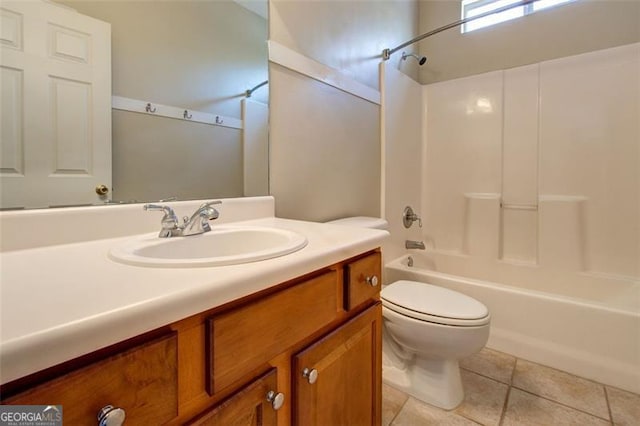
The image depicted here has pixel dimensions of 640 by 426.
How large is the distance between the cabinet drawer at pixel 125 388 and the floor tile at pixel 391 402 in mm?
1119

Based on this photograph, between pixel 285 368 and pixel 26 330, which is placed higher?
pixel 26 330

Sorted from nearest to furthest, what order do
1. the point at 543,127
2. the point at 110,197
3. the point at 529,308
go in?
the point at 110,197 → the point at 529,308 → the point at 543,127

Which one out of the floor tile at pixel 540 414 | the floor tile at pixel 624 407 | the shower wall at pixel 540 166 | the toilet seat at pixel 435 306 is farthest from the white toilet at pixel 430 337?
the shower wall at pixel 540 166

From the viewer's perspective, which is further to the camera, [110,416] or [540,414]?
[540,414]

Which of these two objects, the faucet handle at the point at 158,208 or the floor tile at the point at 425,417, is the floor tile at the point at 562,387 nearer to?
the floor tile at the point at 425,417

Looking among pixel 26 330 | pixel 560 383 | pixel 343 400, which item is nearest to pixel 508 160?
pixel 560 383

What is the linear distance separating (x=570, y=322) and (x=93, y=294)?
1916mm

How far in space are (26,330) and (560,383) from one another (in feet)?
6.36

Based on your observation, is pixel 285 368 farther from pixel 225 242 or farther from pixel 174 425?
pixel 225 242

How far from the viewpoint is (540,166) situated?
207cm

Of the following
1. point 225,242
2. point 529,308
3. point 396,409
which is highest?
point 225,242

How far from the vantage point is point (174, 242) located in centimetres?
82

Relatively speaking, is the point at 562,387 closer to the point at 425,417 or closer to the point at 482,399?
the point at 482,399

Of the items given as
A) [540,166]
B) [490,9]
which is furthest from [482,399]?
[490,9]
